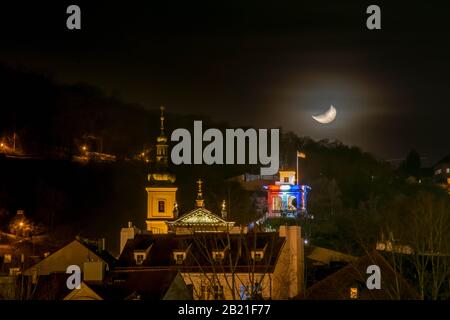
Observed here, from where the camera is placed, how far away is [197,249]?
46.6m

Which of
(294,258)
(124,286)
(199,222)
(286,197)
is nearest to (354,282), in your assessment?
(294,258)

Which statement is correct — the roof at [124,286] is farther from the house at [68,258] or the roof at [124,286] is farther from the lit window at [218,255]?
the house at [68,258]

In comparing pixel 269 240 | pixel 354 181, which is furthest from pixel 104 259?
pixel 354 181

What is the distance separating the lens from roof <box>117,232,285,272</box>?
145 ft

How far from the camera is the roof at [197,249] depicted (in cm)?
4434

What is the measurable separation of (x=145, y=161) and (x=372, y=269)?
69400mm

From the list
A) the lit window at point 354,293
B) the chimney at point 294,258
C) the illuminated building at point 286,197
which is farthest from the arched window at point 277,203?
the lit window at point 354,293

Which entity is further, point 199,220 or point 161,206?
point 161,206

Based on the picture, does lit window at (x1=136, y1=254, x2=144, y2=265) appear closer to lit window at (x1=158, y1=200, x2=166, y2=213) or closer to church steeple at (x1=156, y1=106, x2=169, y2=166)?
lit window at (x1=158, y1=200, x2=166, y2=213)

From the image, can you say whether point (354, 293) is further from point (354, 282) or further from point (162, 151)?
point (162, 151)

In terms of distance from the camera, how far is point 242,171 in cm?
11488

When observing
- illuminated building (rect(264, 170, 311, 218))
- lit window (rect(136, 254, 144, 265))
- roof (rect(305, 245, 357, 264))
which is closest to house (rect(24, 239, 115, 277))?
lit window (rect(136, 254, 144, 265))

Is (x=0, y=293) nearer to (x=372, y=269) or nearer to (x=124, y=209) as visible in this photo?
(x=372, y=269)
